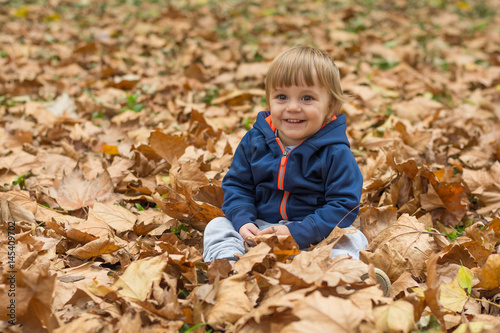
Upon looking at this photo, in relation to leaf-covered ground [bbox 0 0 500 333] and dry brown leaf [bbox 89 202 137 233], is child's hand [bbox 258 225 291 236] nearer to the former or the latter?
leaf-covered ground [bbox 0 0 500 333]

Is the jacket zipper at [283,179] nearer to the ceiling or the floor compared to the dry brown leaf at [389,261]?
nearer to the ceiling

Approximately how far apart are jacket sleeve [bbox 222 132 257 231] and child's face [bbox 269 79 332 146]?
262 millimetres

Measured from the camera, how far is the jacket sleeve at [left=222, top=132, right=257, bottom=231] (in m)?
2.26

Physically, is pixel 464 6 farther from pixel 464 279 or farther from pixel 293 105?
pixel 464 279

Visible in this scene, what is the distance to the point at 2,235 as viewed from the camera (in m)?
2.17

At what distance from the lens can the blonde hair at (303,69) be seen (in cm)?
208

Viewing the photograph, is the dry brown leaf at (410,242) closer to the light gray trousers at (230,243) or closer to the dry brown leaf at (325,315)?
the light gray trousers at (230,243)

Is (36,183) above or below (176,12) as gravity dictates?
below

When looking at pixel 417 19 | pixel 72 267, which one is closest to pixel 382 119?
pixel 72 267

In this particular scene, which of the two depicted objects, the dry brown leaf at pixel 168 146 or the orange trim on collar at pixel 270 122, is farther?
the dry brown leaf at pixel 168 146

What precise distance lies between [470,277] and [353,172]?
26.2 inches

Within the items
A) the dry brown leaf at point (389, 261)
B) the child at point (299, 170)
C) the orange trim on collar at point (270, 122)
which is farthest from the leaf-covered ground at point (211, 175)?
the orange trim on collar at point (270, 122)

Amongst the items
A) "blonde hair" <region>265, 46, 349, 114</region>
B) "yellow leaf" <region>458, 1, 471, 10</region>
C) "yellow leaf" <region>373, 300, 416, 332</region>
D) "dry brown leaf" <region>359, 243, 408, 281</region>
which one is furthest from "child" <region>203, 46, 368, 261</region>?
"yellow leaf" <region>458, 1, 471, 10</region>

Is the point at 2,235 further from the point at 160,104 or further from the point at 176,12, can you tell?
the point at 176,12
